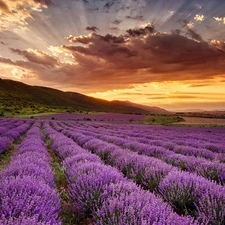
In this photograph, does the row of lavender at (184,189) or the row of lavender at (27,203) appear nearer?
the row of lavender at (27,203)

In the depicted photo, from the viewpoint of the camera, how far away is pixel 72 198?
11.8ft

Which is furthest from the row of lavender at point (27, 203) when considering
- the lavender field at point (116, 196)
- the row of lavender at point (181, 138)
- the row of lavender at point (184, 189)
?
the row of lavender at point (181, 138)

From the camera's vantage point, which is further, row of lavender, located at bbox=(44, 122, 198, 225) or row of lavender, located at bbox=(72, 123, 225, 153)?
row of lavender, located at bbox=(72, 123, 225, 153)

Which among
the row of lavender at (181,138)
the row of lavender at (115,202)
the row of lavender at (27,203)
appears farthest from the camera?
the row of lavender at (181,138)

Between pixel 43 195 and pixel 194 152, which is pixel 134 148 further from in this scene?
pixel 43 195

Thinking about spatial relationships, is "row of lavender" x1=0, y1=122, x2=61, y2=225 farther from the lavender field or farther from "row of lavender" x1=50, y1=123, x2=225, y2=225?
"row of lavender" x1=50, y1=123, x2=225, y2=225

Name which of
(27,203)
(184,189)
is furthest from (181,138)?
(27,203)

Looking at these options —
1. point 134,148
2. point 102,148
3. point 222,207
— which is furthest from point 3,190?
point 134,148

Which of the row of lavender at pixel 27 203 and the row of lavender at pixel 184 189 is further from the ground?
the row of lavender at pixel 27 203

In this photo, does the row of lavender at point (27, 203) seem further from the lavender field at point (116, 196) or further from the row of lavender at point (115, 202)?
the row of lavender at point (115, 202)

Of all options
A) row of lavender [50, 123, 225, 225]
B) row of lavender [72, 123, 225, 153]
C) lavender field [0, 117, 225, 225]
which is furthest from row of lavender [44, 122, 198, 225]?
row of lavender [72, 123, 225, 153]

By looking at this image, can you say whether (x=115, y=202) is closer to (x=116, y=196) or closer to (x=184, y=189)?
(x=116, y=196)

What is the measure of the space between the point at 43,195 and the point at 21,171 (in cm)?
120

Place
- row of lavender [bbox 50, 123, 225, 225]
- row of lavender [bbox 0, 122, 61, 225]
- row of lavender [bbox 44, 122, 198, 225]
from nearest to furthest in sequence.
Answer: row of lavender [bbox 0, 122, 61, 225]
row of lavender [bbox 44, 122, 198, 225]
row of lavender [bbox 50, 123, 225, 225]
